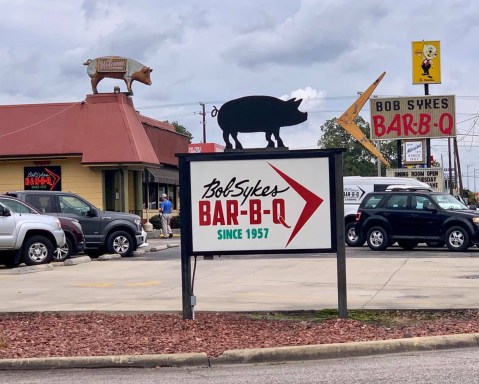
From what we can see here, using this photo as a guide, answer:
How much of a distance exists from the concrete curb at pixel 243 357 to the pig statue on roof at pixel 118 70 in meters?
29.8

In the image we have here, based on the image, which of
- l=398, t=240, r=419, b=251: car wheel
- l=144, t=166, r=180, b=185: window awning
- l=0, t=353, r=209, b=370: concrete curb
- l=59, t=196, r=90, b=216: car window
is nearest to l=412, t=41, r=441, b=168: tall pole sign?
l=144, t=166, r=180, b=185: window awning

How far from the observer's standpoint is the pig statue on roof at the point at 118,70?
37875 mm

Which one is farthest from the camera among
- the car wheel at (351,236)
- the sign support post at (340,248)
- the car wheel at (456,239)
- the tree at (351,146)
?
the tree at (351,146)

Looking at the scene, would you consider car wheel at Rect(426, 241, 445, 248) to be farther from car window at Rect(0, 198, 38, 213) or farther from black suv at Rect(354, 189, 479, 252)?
car window at Rect(0, 198, 38, 213)

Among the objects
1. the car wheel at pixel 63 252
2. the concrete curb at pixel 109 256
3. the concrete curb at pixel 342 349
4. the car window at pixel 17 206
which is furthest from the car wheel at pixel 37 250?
the concrete curb at pixel 342 349

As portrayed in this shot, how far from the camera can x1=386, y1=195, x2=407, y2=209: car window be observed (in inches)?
994

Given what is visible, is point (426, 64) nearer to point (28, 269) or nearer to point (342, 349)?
point (28, 269)

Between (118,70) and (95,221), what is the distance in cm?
1554

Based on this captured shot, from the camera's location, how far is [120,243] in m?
24.2

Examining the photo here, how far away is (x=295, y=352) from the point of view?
8891mm

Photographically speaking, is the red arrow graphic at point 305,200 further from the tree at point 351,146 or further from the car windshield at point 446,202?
the tree at point 351,146

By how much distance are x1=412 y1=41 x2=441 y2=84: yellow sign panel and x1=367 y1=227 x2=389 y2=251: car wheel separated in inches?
749

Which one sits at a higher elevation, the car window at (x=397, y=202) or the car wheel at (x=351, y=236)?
the car window at (x=397, y=202)

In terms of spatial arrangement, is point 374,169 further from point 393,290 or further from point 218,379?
point 218,379
